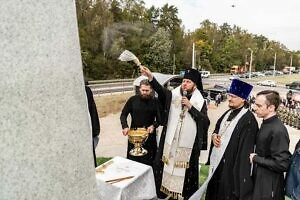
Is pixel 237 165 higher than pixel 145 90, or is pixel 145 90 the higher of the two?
pixel 145 90

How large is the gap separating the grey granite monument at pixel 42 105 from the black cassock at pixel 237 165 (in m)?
2.35

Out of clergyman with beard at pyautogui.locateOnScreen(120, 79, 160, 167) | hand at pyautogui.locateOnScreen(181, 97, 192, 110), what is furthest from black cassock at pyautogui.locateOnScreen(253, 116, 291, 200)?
clergyman with beard at pyautogui.locateOnScreen(120, 79, 160, 167)

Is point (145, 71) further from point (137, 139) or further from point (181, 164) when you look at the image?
point (181, 164)

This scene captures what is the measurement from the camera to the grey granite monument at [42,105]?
1.23 m

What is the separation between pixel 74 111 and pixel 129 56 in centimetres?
215

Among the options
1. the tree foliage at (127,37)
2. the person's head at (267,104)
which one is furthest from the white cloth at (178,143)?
the tree foliage at (127,37)

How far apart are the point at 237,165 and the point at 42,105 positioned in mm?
2685

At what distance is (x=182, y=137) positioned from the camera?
4285mm

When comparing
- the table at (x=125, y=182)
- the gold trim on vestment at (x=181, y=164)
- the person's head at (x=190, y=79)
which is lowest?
the gold trim on vestment at (x=181, y=164)

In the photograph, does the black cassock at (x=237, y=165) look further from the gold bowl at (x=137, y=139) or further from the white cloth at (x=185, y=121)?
the gold bowl at (x=137, y=139)

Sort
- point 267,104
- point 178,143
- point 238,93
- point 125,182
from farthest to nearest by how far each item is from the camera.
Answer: point 178,143
point 238,93
point 267,104
point 125,182

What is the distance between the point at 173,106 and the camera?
433 centimetres

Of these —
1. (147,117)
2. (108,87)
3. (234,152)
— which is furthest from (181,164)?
(108,87)

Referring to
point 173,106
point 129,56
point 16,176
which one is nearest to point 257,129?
point 173,106
